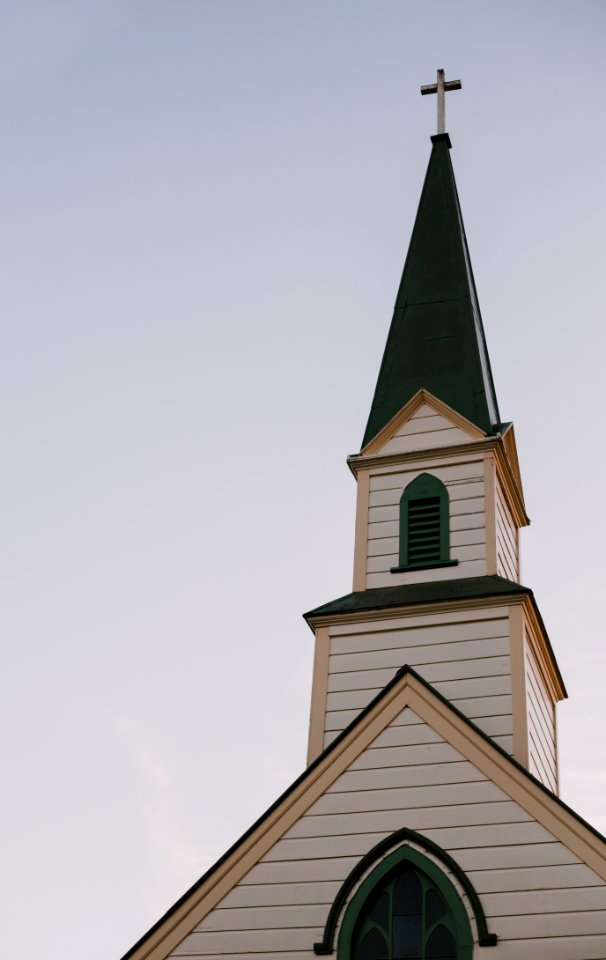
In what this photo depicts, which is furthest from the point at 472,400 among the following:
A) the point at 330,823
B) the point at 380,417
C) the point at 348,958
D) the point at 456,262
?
the point at 348,958

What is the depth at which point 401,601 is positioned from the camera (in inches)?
690

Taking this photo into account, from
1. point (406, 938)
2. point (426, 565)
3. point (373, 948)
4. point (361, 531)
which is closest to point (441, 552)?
point (426, 565)

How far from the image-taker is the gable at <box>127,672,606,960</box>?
13.6m

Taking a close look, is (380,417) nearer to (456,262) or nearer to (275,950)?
(456,262)

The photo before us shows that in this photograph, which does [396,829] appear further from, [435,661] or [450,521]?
[450,521]

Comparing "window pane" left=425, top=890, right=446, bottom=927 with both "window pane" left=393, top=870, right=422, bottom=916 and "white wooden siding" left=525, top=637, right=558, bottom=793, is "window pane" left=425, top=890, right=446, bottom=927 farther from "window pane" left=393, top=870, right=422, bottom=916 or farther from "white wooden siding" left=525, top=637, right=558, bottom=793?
"white wooden siding" left=525, top=637, right=558, bottom=793

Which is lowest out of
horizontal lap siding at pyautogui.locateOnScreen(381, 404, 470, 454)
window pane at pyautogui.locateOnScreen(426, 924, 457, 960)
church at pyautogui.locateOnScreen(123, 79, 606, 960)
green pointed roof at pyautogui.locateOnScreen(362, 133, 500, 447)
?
window pane at pyautogui.locateOnScreen(426, 924, 457, 960)

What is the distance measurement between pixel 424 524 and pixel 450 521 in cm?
37

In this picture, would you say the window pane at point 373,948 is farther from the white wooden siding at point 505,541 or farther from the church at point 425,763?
the white wooden siding at point 505,541

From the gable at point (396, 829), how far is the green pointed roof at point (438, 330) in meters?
5.80

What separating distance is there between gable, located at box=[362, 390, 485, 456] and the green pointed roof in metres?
0.16

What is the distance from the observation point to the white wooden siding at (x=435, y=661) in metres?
16.4

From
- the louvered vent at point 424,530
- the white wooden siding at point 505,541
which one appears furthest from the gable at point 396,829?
the white wooden siding at point 505,541

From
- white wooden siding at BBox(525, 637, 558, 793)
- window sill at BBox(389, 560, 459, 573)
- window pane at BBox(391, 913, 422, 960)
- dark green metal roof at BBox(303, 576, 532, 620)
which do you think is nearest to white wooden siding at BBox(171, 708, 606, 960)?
window pane at BBox(391, 913, 422, 960)
